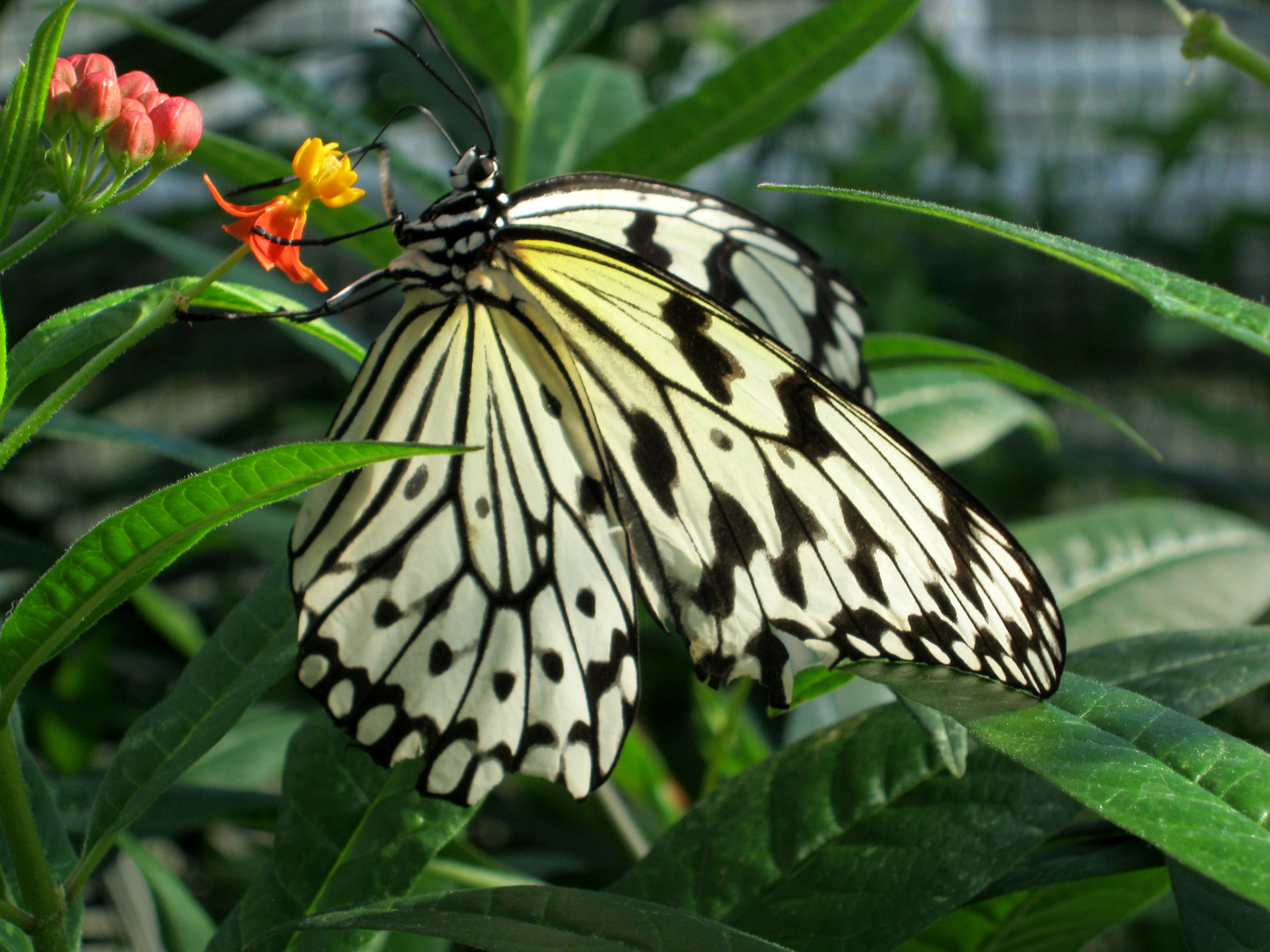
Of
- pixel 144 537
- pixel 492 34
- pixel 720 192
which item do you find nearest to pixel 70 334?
pixel 144 537

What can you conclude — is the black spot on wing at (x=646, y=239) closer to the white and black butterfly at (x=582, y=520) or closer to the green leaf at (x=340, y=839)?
the white and black butterfly at (x=582, y=520)

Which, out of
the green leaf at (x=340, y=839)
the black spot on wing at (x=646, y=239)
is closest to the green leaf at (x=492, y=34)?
the black spot on wing at (x=646, y=239)

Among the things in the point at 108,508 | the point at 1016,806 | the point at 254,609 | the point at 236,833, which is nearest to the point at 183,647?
the point at 236,833

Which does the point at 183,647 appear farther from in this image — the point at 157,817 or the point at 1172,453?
the point at 1172,453

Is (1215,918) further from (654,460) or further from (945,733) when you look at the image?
(654,460)

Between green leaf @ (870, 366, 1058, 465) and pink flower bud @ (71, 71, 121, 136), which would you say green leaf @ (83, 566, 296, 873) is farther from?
green leaf @ (870, 366, 1058, 465)
